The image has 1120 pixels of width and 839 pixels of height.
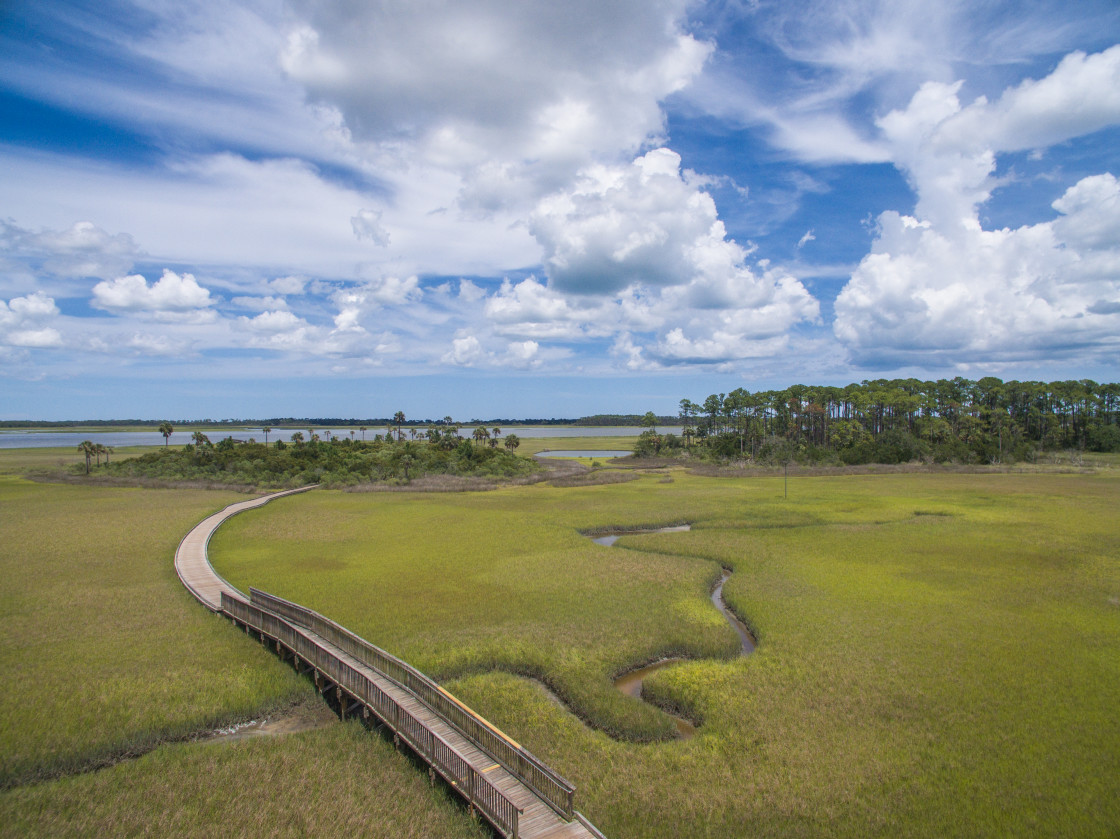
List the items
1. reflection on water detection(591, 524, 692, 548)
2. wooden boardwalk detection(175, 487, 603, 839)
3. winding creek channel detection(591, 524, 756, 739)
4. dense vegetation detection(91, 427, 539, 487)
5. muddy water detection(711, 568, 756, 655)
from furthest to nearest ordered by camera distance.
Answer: dense vegetation detection(91, 427, 539, 487)
reflection on water detection(591, 524, 692, 548)
muddy water detection(711, 568, 756, 655)
winding creek channel detection(591, 524, 756, 739)
wooden boardwalk detection(175, 487, 603, 839)

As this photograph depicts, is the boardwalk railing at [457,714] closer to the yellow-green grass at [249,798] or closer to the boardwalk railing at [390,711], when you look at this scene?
the boardwalk railing at [390,711]

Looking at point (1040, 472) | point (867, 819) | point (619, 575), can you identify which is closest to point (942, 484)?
point (1040, 472)

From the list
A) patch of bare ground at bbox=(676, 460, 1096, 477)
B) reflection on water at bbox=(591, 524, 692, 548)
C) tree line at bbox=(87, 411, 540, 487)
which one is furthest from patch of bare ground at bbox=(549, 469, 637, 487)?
reflection on water at bbox=(591, 524, 692, 548)

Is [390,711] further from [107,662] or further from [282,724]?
[107,662]

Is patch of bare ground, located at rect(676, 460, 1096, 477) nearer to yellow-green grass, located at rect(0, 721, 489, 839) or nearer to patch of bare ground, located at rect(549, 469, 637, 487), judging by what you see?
patch of bare ground, located at rect(549, 469, 637, 487)

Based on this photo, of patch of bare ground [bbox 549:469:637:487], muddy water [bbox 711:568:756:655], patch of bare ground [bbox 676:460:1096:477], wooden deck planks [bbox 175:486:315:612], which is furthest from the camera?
patch of bare ground [bbox 676:460:1096:477]

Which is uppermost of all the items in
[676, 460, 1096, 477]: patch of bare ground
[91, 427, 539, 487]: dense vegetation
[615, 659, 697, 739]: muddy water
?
[91, 427, 539, 487]: dense vegetation

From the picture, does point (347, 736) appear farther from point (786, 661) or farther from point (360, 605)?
point (786, 661)
